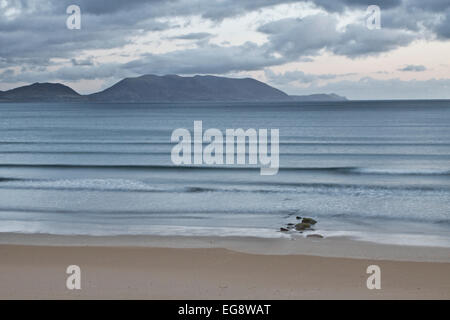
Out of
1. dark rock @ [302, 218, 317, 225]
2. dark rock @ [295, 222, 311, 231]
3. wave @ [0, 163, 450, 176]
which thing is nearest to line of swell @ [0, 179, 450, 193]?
wave @ [0, 163, 450, 176]

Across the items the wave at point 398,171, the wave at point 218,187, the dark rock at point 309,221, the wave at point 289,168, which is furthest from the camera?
the wave at point 289,168

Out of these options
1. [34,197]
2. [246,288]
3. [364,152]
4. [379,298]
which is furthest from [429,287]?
[364,152]

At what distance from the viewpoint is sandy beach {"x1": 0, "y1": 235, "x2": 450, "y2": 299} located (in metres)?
7.57

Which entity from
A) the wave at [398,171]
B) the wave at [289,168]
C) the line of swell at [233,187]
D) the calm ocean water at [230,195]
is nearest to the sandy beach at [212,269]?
the calm ocean water at [230,195]

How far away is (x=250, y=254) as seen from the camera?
10250mm

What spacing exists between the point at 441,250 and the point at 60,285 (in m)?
7.58

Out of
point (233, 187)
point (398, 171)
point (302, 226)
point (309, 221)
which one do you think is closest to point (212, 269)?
point (302, 226)

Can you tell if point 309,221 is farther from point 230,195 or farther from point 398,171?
point 398,171

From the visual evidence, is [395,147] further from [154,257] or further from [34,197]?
[154,257]

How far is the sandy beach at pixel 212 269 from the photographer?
298 inches

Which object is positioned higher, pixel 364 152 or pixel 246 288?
pixel 364 152

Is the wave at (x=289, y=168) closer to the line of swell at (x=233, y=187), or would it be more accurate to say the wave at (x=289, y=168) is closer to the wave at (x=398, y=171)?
the wave at (x=398, y=171)

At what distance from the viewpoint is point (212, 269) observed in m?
9.19
